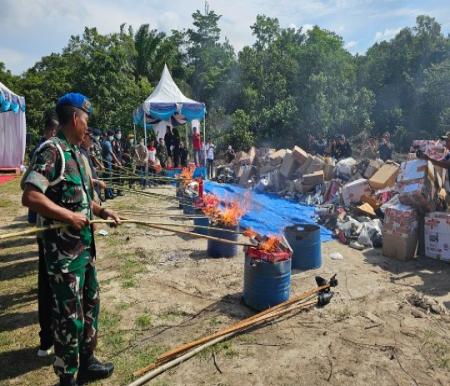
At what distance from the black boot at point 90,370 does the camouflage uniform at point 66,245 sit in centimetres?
39

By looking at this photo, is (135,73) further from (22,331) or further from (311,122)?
(22,331)

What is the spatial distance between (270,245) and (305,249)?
156 cm

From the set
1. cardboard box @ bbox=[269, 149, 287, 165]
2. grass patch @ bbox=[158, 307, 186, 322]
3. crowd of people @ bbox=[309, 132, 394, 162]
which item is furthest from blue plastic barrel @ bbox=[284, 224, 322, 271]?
crowd of people @ bbox=[309, 132, 394, 162]

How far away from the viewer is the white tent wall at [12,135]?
14836 millimetres

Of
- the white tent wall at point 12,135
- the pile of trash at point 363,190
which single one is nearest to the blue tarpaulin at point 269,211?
the pile of trash at point 363,190

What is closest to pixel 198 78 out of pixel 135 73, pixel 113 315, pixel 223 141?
pixel 135 73

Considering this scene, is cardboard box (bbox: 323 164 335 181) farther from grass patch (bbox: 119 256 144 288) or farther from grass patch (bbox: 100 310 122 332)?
grass patch (bbox: 100 310 122 332)

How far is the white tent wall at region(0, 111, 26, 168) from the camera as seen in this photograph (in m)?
14.8

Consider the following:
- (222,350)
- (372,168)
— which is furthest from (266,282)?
(372,168)

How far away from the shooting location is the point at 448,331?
411 centimetres

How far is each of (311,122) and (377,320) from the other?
68.8ft

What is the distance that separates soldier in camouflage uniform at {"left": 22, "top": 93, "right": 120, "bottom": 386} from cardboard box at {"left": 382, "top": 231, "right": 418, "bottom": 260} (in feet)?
17.2

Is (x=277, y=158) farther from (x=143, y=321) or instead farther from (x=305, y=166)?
(x=143, y=321)

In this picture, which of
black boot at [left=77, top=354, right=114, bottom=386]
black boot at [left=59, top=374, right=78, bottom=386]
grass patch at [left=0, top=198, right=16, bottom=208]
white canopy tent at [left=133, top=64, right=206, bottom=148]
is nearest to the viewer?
black boot at [left=59, top=374, right=78, bottom=386]
